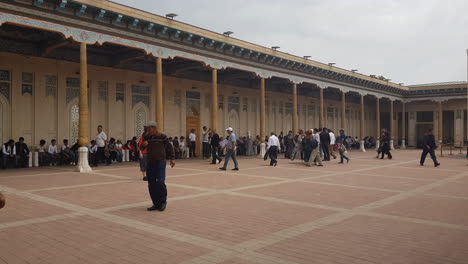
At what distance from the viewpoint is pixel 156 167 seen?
23.7 feet

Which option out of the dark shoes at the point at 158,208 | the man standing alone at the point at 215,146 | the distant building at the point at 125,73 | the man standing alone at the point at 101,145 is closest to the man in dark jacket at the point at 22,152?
the distant building at the point at 125,73

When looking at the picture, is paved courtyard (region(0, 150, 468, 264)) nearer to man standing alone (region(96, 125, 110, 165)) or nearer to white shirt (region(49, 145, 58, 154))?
man standing alone (region(96, 125, 110, 165))

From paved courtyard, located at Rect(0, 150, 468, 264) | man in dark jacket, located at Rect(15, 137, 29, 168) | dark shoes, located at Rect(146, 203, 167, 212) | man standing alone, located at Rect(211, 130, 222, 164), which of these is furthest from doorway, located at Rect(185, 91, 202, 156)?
dark shoes, located at Rect(146, 203, 167, 212)

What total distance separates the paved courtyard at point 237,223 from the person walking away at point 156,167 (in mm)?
244

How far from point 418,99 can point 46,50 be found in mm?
34336

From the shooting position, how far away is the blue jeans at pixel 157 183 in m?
6.92

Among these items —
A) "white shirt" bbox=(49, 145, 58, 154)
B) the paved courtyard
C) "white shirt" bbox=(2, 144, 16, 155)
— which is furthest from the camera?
"white shirt" bbox=(49, 145, 58, 154)

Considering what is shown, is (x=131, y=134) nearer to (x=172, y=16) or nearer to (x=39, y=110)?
(x=39, y=110)

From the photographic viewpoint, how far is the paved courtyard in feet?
14.6

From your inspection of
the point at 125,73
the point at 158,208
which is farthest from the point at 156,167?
the point at 125,73

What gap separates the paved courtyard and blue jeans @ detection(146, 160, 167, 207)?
26 cm

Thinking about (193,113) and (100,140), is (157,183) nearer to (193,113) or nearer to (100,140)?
(100,140)

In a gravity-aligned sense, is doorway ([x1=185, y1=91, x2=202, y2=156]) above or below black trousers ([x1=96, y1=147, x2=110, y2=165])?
above

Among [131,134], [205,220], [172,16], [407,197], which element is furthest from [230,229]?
[131,134]
